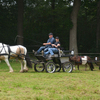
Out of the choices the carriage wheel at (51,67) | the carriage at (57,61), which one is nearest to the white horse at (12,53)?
the carriage at (57,61)

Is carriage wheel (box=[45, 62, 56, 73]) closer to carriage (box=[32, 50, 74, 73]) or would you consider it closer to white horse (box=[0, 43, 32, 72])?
carriage (box=[32, 50, 74, 73])

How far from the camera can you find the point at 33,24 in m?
29.0

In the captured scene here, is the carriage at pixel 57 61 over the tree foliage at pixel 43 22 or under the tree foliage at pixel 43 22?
under

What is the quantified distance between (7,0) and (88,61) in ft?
41.4

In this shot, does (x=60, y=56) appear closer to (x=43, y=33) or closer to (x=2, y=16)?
(x=2, y=16)

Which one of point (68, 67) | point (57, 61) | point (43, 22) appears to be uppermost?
point (43, 22)

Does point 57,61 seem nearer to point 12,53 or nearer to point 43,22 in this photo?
point 12,53

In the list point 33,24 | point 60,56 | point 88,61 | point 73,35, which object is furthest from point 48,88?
point 33,24

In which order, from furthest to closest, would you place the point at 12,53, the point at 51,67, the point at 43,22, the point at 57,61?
the point at 43,22
the point at 57,61
the point at 12,53
the point at 51,67

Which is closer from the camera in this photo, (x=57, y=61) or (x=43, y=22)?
(x=57, y=61)

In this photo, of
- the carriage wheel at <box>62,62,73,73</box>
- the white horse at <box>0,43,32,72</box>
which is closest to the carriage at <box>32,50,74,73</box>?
the carriage wheel at <box>62,62,73,73</box>

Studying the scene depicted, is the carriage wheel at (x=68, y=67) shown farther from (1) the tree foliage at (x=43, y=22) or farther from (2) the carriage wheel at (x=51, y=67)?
(1) the tree foliage at (x=43, y=22)

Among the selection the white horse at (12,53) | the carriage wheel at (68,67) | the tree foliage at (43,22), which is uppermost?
the tree foliage at (43,22)

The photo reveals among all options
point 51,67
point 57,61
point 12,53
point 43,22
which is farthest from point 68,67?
point 43,22
